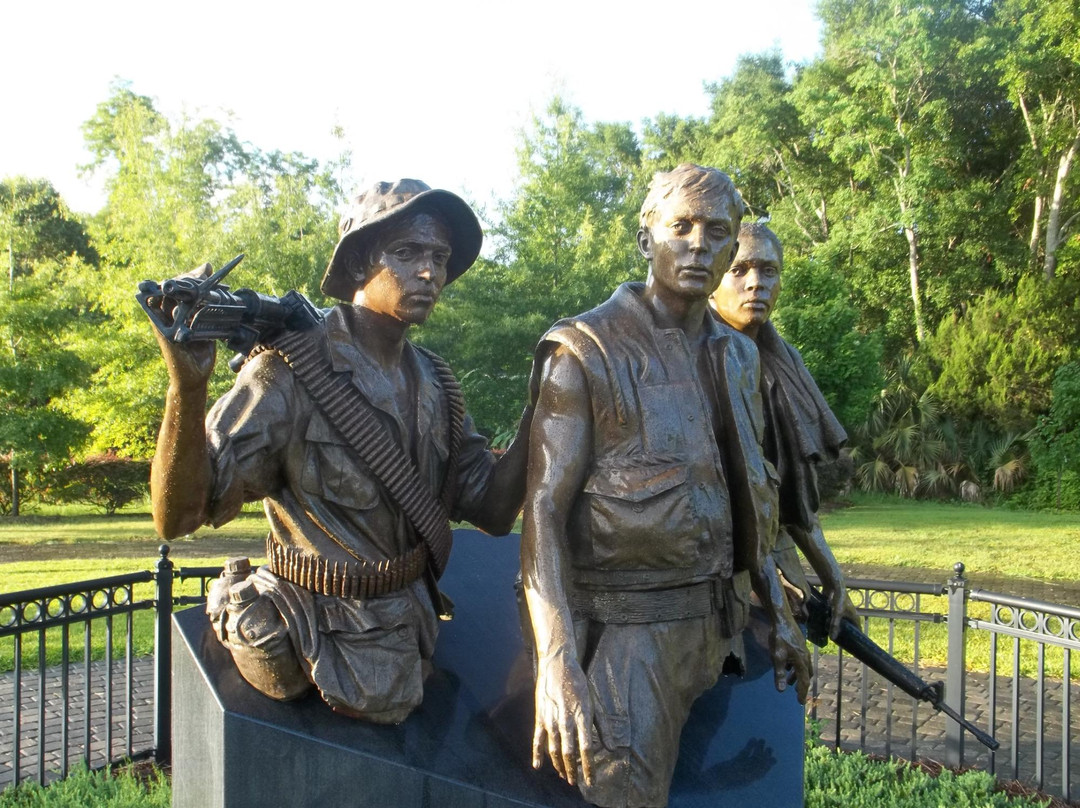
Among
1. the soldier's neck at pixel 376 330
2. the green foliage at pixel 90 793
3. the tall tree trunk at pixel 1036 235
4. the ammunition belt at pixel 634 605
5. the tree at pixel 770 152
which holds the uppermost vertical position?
the tree at pixel 770 152

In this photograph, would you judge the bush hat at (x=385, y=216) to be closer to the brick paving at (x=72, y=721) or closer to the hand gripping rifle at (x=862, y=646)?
the hand gripping rifle at (x=862, y=646)

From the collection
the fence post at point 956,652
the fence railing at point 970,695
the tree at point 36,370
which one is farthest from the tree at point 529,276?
the fence post at point 956,652

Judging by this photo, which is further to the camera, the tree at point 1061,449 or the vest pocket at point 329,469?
the tree at point 1061,449

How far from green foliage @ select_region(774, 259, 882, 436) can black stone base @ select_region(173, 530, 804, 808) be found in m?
13.6

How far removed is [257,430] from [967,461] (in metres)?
22.6

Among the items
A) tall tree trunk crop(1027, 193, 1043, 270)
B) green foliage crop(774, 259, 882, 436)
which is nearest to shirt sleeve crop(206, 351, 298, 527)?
green foliage crop(774, 259, 882, 436)

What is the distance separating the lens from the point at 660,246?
7.86 ft

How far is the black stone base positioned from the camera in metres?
2.25

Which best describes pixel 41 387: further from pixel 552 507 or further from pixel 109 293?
pixel 552 507

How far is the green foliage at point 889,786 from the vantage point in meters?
4.77

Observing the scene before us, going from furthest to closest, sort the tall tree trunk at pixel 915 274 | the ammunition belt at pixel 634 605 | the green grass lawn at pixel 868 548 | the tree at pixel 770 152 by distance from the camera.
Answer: the tree at pixel 770 152 → the tall tree trunk at pixel 915 274 → the green grass lawn at pixel 868 548 → the ammunition belt at pixel 634 605

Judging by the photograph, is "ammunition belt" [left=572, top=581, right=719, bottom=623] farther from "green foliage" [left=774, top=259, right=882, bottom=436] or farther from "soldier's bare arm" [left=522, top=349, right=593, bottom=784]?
"green foliage" [left=774, top=259, right=882, bottom=436]

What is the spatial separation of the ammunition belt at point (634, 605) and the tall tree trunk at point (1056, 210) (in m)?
25.5

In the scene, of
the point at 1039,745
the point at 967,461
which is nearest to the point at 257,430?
the point at 1039,745
